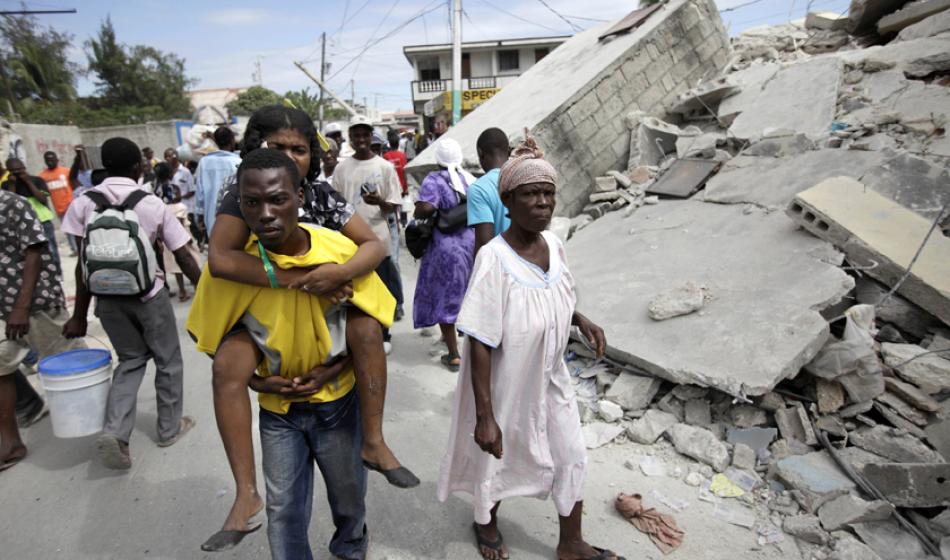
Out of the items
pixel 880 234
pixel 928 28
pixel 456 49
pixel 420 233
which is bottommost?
pixel 880 234

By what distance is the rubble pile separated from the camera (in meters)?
2.55

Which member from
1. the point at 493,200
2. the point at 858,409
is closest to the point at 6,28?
the point at 493,200

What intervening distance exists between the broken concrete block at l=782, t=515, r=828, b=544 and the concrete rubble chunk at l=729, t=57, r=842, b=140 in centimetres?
453

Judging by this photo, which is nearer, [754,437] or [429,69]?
[754,437]

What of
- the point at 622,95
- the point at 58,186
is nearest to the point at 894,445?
the point at 622,95

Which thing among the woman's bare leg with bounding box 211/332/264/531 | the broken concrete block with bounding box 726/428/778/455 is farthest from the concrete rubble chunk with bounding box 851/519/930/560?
the woman's bare leg with bounding box 211/332/264/531

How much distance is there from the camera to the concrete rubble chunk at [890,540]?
7.45 ft

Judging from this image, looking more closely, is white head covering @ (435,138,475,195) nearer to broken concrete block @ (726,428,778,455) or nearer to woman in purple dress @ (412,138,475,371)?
→ woman in purple dress @ (412,138,475,371)

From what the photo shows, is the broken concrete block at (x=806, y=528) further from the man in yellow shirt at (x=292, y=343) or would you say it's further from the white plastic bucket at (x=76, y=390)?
the white plastic bucket at (x=76, y=390)

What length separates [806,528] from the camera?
7.77ft

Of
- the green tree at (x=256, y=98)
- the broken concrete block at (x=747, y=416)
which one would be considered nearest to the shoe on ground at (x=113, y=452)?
the broken concrete block at (x=747, y=416)

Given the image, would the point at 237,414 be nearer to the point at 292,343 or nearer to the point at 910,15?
the point at 292,343

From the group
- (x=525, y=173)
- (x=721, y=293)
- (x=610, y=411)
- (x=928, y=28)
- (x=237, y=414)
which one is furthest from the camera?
(x=928, y=28)

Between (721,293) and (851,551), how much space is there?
1861 mm
